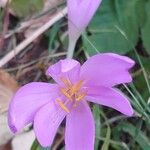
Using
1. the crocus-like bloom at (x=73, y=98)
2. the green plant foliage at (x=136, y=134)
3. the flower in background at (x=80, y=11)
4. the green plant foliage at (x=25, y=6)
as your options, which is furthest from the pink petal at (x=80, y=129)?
the green plant foliage at (x=25, y=6)

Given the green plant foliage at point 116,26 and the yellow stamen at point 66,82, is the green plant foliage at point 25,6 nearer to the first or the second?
the green plant foliage at point 116,26

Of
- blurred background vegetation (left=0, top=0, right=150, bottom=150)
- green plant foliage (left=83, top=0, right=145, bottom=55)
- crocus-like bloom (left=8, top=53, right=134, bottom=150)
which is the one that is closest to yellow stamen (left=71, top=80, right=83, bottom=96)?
crocus-like bloom (left=8, top=53, right=134, bottom=150)

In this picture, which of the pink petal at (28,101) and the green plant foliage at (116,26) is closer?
the pink petal at (28,101)

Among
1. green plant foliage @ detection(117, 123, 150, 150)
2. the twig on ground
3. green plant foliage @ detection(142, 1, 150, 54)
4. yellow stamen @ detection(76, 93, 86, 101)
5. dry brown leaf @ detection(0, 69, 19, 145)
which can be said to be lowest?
green plant foliage @ detection(117, 123, 150, 150)

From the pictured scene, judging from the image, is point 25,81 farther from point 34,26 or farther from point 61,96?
point 61,96

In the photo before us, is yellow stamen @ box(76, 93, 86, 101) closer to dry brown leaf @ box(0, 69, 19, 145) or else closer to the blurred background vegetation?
the blurred background vegetation

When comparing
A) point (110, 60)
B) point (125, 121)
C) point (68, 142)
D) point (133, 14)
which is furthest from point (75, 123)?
point (133, 14)

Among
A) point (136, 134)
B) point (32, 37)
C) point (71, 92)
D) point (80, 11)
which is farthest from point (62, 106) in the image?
point (32, 37)
